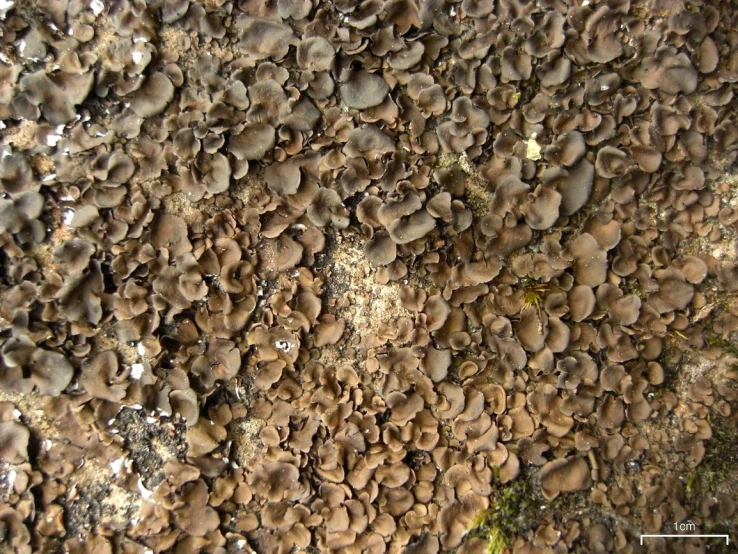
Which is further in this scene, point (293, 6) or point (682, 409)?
point (682, 409)

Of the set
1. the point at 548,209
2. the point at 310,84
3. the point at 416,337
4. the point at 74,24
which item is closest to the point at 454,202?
the point at 548,209

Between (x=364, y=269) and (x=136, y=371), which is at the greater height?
(x=364, y=269)

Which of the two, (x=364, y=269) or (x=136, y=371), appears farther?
(x=364, y=269)

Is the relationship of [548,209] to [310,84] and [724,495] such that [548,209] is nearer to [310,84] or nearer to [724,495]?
[310,84]

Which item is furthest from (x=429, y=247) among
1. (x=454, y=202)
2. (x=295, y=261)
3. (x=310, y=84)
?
(x=310, y=84)

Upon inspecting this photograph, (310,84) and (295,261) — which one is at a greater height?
(310,84)

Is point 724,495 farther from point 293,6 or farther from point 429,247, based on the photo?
point 293,6

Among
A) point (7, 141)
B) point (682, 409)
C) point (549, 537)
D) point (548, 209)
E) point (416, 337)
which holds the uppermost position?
point (7, 141)
